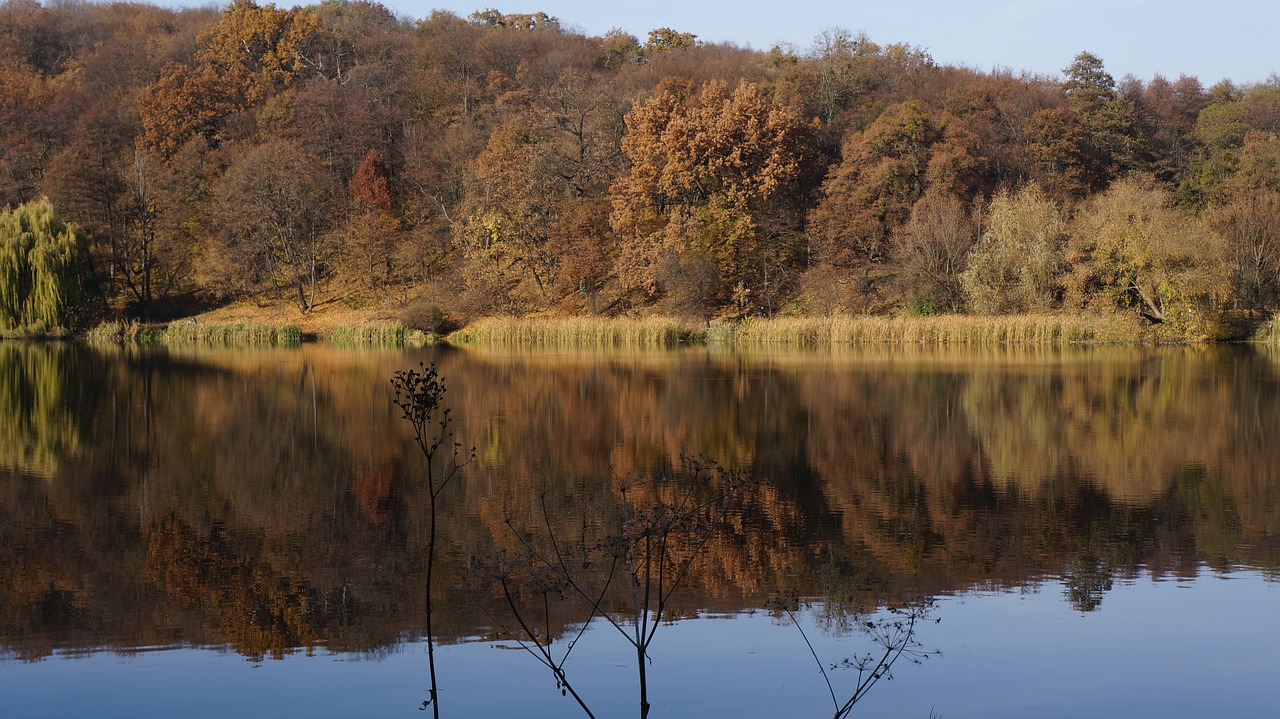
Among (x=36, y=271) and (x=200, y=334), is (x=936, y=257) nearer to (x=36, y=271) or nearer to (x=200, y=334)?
(x=200, y=334)

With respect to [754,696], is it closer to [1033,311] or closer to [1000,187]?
[1033,311]

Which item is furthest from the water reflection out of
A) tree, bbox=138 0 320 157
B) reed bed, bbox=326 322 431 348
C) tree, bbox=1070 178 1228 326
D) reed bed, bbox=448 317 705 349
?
tree, bbox=138 0 320 157

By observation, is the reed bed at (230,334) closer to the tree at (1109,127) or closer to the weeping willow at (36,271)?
the weeping willow at (36,271)

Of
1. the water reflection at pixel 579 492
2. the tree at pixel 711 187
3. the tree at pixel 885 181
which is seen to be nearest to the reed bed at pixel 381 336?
the tree at pixel 711 187

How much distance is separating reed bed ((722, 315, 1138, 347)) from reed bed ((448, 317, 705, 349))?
2449mm

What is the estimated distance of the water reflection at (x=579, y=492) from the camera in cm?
815

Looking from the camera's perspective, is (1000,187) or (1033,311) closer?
(1033,311)

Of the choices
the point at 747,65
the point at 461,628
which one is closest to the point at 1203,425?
the point at 461,628

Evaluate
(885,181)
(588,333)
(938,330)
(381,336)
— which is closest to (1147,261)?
(938,330)

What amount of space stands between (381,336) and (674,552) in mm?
41357

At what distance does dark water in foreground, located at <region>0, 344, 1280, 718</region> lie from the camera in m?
A: 6.51

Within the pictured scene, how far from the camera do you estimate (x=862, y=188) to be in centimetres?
5066

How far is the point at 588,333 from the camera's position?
4578 cm

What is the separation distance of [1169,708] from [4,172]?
213ft
